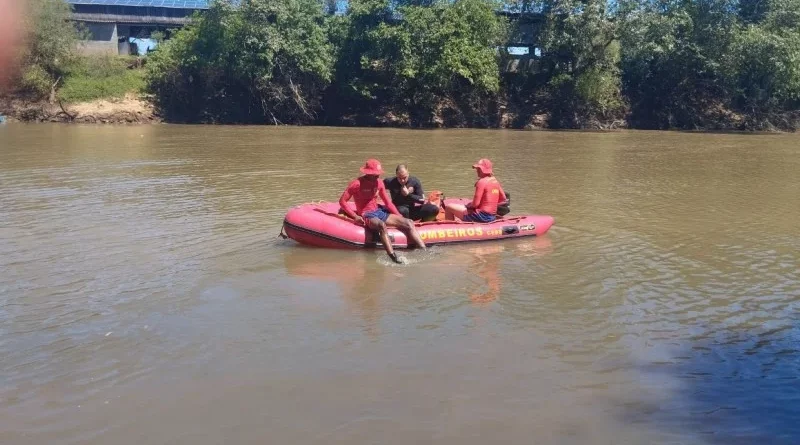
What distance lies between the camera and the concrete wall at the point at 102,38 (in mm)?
40344

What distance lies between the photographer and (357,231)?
9.05m

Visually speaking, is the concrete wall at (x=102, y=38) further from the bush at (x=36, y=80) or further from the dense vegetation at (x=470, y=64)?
the bush at (x=36, y=80)

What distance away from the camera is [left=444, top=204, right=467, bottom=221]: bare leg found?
10.2m

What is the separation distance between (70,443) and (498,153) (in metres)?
19.0

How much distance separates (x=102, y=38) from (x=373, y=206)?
37818 mm

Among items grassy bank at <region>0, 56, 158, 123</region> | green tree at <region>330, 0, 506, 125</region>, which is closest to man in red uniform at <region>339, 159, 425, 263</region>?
green tree at <region>330, 0, 506, 125</region>

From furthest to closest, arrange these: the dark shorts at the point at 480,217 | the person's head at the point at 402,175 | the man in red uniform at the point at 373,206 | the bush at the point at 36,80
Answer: the bush at the point at 36,80
the dark shorts at the point at 480,217
the person's head at the point at 402,175
the man in red uniform at the point at 373,206

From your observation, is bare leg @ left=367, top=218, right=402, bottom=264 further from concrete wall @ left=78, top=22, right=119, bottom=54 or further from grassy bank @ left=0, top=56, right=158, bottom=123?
concrete wall @ left=78, top=22, right=119, bottom=54

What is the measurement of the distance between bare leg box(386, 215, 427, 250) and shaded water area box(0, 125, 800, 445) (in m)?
0.42

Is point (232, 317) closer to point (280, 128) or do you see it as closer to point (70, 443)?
point (70, 443)

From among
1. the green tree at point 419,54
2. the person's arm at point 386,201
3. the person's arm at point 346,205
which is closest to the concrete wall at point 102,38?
the green tree at point 419,54

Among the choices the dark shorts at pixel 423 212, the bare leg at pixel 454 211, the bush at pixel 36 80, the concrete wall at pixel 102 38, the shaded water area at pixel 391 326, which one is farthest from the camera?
the concrete wall at pixel 102 38

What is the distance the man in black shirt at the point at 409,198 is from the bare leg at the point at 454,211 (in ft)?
1.08

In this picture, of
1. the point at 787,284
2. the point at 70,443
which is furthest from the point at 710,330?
the point at 70,443
